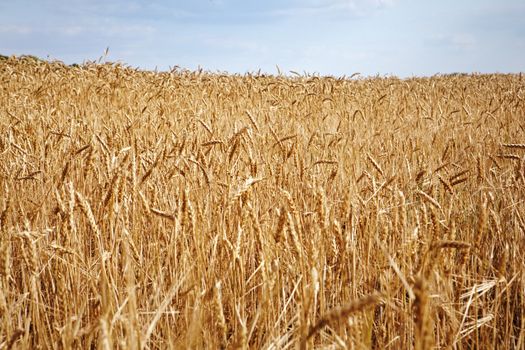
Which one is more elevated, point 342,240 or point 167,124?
point 167,124

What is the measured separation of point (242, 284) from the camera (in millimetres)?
1140

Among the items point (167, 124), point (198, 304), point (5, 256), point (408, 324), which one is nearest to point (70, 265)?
point (5, 256)

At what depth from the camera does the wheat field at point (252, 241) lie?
0.94 m

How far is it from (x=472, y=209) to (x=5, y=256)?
6.63 ft

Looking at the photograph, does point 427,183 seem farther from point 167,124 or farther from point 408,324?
point 167,124

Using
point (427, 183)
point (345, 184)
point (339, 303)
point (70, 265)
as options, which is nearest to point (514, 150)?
point (427, 183)

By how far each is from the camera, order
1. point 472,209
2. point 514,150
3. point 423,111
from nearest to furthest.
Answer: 1. point 472,209
2. point 514,150
3. point 423,111

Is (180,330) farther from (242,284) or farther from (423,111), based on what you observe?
(423,111)

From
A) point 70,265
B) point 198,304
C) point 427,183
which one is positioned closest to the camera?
point 198,304

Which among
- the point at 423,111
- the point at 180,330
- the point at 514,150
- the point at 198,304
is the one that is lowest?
the point at 180,330

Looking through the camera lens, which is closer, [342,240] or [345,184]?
[342,240]

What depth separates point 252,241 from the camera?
1521mm

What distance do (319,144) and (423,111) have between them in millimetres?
2778

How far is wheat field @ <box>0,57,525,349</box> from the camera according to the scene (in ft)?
3.09
